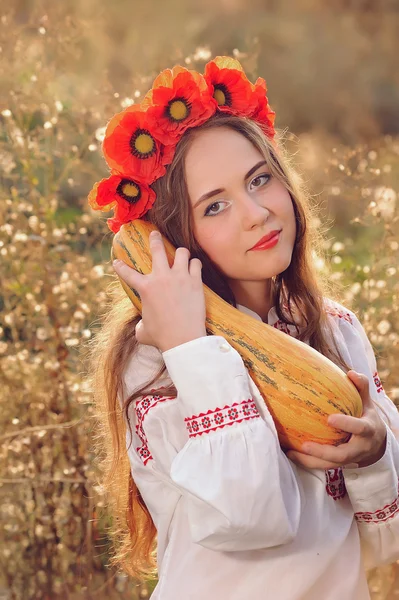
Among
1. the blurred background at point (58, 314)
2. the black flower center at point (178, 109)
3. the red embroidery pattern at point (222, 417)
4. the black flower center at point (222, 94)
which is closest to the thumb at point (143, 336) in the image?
the red embroidery pattern at point (222, 417)

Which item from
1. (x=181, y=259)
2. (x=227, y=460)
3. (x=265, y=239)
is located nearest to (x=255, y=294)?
(x=265, y=239)

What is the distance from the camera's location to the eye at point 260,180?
1.83m

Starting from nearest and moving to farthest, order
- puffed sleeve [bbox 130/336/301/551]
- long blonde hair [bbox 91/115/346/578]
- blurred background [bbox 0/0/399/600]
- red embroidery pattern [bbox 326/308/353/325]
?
puffed sleeve [bbox 130/336/301/551] < long blonde hair [bbox 91/115/346/578] < red embroidery pattern [bbox 326/308/353/325] < blurred background [bbox 0/0/399/600]

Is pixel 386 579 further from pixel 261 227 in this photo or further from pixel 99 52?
pixel 99 52

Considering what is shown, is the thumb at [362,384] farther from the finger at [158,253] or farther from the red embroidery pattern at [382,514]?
the finger at [158,253]

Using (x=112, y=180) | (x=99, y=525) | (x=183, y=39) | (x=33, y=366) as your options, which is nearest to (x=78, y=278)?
(x=33, y=366)

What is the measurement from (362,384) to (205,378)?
326mm

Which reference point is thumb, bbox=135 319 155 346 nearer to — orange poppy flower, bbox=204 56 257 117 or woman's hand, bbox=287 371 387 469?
woman's hand, bbox=287 371 387 469

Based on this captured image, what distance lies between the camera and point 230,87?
6.28 ft

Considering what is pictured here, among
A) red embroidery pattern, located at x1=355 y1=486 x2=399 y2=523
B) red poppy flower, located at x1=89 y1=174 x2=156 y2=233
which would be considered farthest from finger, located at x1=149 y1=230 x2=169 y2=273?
red embroidery pattern, located at x1=355 y1=486 x2=399 y2=523

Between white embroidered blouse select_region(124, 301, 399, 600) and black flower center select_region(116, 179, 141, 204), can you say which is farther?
black flower center select_region(116, 179, 141, 204)

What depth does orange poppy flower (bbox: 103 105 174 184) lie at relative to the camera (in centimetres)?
178

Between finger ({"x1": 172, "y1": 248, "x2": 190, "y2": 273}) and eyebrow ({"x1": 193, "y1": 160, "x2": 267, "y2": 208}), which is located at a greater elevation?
eyebrow ({"x1": 193, "y1": 160, "x2": 267, "y2": 208})

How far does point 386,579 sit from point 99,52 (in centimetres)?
537
